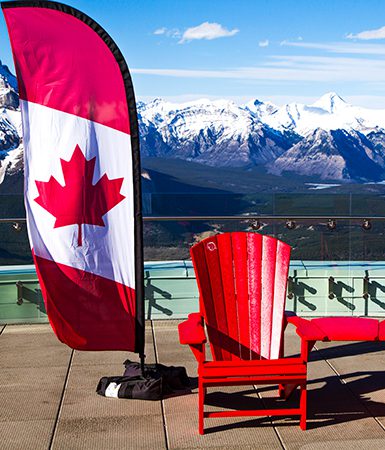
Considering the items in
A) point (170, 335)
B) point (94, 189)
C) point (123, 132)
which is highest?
point (123, 132)

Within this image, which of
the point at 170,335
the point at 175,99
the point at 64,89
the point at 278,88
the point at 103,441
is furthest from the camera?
the point at 175,99

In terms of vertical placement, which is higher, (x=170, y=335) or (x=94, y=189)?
(x=94, y=189)

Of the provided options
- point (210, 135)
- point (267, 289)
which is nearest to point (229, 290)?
point (267, 289)

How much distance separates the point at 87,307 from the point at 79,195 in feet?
1.99

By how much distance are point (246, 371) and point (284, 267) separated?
76cm

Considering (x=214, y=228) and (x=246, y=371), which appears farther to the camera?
(x=214, y=228)

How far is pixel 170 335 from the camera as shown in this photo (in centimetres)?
582

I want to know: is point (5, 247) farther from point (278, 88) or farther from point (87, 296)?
point (278, 88)

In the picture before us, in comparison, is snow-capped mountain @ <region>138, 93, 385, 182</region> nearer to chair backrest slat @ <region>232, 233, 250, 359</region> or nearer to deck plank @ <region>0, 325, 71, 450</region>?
deck plank @ <region>0, 325, 71, 450</region>

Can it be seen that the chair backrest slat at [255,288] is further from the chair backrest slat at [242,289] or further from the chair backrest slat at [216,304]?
the chair backrest slat at [216,304]

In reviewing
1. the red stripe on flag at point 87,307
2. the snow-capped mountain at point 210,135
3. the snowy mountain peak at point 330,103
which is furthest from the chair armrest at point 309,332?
the snowy mountain peak at point 330,103

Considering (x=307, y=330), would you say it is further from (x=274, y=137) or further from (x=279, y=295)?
(x=274, y=137)

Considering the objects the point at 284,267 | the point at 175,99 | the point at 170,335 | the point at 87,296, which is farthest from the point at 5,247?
the point at 175,99

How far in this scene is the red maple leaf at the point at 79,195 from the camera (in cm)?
406
